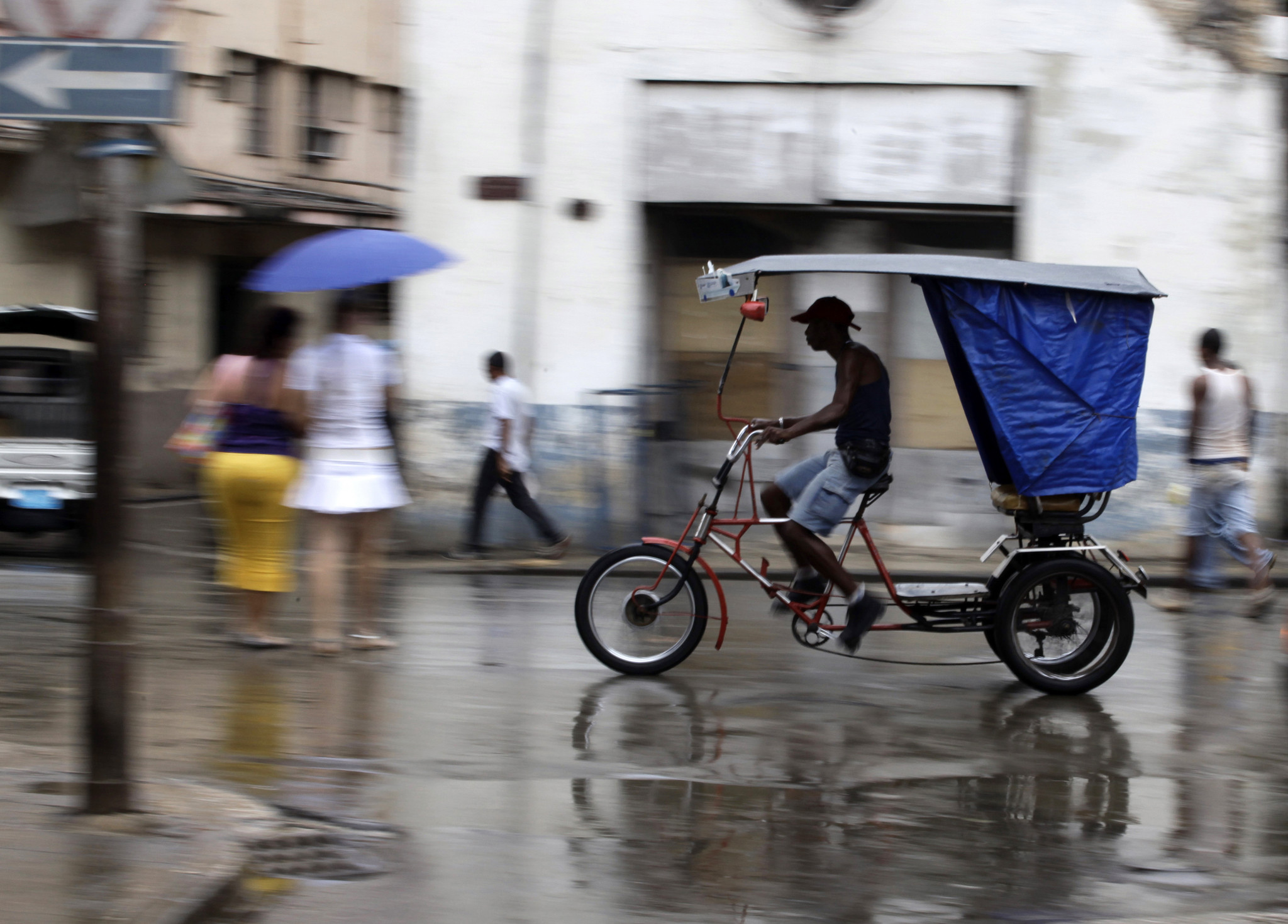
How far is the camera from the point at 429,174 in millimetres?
12656

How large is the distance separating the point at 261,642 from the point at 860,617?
3166 millimetres

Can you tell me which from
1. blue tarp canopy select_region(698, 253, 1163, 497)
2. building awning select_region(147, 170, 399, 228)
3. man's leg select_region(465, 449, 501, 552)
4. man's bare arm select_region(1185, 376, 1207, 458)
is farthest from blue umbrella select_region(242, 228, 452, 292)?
building awning select_region(147, 170, 399, 228)

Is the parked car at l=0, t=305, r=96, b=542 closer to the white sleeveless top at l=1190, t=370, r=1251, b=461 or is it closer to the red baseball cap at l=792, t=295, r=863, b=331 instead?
the red baseball cap at l=792, t=295, r=863, b=331

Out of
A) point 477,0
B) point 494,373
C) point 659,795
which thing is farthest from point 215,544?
point 659,795

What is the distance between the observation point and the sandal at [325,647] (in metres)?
7.81

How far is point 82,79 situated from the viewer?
4555 mm

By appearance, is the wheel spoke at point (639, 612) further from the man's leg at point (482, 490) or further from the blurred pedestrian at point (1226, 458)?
the man's leg at point (482, 490)

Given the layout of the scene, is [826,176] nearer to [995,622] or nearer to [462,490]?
[462,490]

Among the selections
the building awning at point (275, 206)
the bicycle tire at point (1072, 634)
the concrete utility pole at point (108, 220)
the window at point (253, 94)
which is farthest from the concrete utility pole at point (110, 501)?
the window at point (253, 94)

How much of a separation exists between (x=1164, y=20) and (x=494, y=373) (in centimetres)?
618

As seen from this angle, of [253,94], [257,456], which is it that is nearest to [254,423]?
[257,456]

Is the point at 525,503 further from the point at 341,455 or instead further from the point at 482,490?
the point at 341,455

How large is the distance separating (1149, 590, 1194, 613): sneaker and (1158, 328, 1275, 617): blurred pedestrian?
0.01 meters

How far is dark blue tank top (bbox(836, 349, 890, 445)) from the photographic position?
714 centimetres
